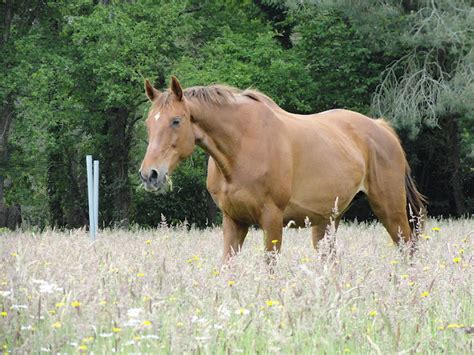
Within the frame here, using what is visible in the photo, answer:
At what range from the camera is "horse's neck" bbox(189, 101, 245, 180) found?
7.97 m

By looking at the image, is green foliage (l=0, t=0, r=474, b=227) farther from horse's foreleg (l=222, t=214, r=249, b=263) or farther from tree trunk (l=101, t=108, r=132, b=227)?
horse's foreleg (l=222, t=214, r=249, b=263)

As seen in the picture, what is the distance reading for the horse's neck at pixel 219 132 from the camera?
26.1 ft

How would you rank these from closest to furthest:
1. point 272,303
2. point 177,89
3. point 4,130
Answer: point 272,303, point 177,89, point 4,130

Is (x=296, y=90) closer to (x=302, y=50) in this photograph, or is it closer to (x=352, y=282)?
(x=302, y=50)

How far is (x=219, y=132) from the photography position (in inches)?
316

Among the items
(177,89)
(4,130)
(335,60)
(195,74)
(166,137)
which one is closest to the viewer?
(166,137)

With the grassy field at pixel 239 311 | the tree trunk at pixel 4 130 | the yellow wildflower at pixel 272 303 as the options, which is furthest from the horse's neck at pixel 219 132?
the tree trunk at pixel 4 130

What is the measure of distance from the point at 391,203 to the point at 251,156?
2.46 m

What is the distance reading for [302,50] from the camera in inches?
1132

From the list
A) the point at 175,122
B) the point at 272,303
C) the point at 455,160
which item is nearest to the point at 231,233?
the point at 175,122

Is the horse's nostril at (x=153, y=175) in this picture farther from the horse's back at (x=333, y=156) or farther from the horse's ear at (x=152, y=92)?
the horse's back at (x=333, y=156)

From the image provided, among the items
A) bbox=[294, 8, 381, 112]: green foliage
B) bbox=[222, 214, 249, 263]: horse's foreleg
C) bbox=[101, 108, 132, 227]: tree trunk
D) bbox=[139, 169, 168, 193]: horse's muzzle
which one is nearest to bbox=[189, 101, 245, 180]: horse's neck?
bbox=[222, 214, 249, 263]: horse's foreleg

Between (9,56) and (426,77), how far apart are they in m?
11.4

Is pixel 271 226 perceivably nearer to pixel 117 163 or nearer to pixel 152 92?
pixel 152 92
